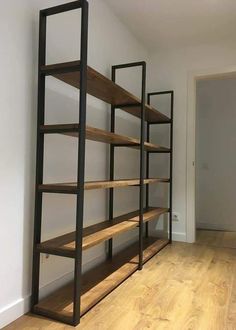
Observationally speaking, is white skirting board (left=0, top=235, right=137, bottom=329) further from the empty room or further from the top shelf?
the top shelf

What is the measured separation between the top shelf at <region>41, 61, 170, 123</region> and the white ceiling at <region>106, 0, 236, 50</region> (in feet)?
3.12

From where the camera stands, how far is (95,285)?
2340 millimetres

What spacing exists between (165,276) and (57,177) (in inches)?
51.2

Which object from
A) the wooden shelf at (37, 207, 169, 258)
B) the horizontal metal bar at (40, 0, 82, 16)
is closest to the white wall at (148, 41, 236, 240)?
the wooden shelf at (37, 207, 169, 258)

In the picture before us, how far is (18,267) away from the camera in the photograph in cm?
191

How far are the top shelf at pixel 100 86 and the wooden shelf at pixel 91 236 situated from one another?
111 cm

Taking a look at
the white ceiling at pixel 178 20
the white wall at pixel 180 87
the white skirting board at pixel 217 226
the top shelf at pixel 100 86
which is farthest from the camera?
the white skirting board at pixel 217 226

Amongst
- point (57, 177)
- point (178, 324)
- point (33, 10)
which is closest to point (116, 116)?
point (57, 177)

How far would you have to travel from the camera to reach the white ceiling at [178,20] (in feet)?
9.59

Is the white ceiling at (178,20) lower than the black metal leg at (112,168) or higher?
higher

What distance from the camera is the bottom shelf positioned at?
1.93 m

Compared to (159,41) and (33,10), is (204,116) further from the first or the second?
(33,10)

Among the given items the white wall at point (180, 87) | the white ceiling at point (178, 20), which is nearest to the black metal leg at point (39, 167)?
the white ceiling at point (178, 20)

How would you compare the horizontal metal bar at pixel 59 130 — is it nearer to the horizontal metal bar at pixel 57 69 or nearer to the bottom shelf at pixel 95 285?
the horizontal metal bar at pixel 57 69
